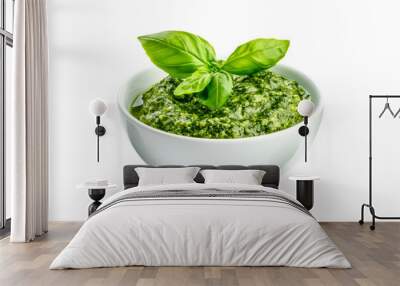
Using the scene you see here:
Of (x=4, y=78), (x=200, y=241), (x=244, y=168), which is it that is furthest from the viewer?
(x=244, y=168)

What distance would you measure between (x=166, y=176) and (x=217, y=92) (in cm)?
132

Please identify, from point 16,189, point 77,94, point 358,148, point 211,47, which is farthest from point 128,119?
point 358,148

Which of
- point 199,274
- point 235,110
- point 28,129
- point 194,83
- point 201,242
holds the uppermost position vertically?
point 194,83

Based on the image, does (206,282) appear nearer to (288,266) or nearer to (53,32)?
(288,266)

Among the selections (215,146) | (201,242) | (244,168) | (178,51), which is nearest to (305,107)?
(244,168)

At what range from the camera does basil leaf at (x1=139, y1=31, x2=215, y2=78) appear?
6.87 m

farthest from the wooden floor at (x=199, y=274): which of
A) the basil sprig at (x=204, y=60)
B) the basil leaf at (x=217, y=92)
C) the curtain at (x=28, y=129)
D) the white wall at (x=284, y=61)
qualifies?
the basil sprig at (x=204, y=60)

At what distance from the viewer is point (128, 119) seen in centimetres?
684

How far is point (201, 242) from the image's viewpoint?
428 centimetres

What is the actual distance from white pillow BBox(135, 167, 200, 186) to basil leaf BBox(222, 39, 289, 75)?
145 cm

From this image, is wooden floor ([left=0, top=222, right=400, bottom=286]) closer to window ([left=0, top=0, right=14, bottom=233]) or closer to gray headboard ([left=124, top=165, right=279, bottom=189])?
window ([left=0, top=0, right=14, bottom=233])

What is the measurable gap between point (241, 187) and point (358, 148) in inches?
88.9

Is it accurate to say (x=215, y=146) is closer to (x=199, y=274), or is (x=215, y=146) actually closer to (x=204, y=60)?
(x=204, y=60)

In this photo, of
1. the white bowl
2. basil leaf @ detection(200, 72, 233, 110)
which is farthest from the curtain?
basil leaf @ detection(200, 72, 233, 110)
